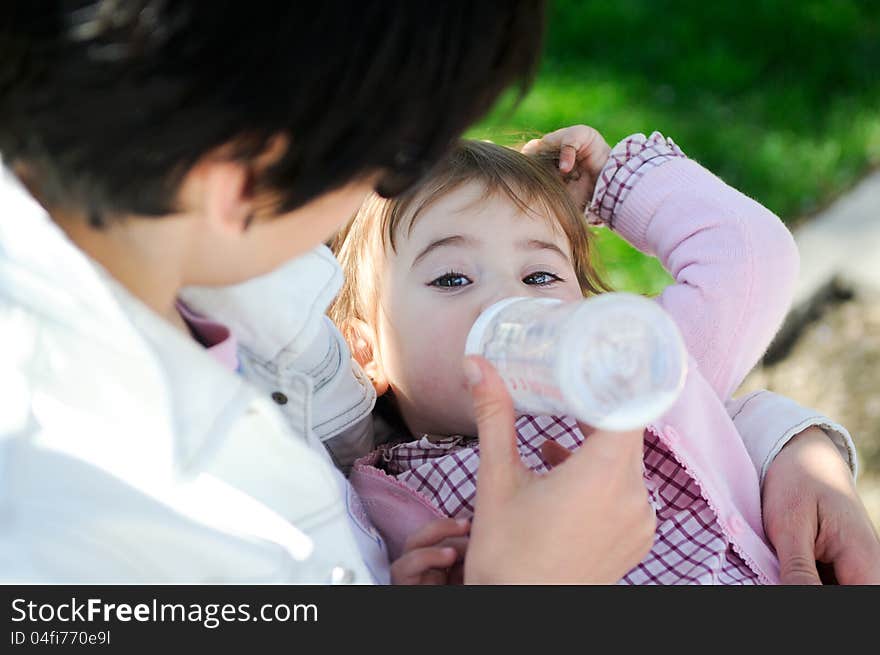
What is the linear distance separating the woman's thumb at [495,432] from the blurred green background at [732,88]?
63.7 inches

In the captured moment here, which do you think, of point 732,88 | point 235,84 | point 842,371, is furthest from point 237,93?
point 732,88

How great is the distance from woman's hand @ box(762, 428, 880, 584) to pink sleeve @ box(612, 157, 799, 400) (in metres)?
0.19

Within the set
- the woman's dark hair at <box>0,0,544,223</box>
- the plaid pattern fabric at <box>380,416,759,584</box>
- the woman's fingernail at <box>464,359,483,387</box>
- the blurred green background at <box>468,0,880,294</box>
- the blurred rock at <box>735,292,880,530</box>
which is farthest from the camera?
the blurred green background at <box>468,0,880,294</box>

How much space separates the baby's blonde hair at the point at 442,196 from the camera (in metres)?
1.77

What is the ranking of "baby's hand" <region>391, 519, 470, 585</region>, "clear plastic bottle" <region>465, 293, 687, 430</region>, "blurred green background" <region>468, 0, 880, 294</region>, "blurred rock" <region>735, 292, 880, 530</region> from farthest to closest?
"blurred green background" <region>468, 0, 880, 294</region>, "blurred rock" <region>735, 292, 880, 530</region>, "baby's hand" <region>391, 519, 470, 585</region>, "clear plastic bottle" <region>465, 293, 687, 430</region>

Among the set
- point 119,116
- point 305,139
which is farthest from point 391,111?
point 119,116

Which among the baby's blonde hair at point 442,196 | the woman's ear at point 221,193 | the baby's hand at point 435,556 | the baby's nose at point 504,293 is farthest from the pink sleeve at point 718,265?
the woman's ear at point 221,193

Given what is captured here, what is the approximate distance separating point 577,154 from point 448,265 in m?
0.40

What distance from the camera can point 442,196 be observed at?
176 centimetres

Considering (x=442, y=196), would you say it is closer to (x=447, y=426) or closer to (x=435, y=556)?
(x=447, y=426)

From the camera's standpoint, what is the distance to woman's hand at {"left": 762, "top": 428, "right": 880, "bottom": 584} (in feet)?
5.22

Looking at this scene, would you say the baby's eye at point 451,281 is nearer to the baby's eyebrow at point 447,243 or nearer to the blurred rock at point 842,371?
the baby's eyebrow at point 447,243

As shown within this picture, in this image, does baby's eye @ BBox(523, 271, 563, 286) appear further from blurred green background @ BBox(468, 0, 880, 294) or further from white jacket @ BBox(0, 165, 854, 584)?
blurred green background @ BBox(468, 0, 880, 294)

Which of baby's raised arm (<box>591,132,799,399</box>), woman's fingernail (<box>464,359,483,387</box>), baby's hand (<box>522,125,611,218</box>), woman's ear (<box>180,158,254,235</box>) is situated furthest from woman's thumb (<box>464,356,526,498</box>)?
baby's hand (<box>522,125,611,218</box>)
